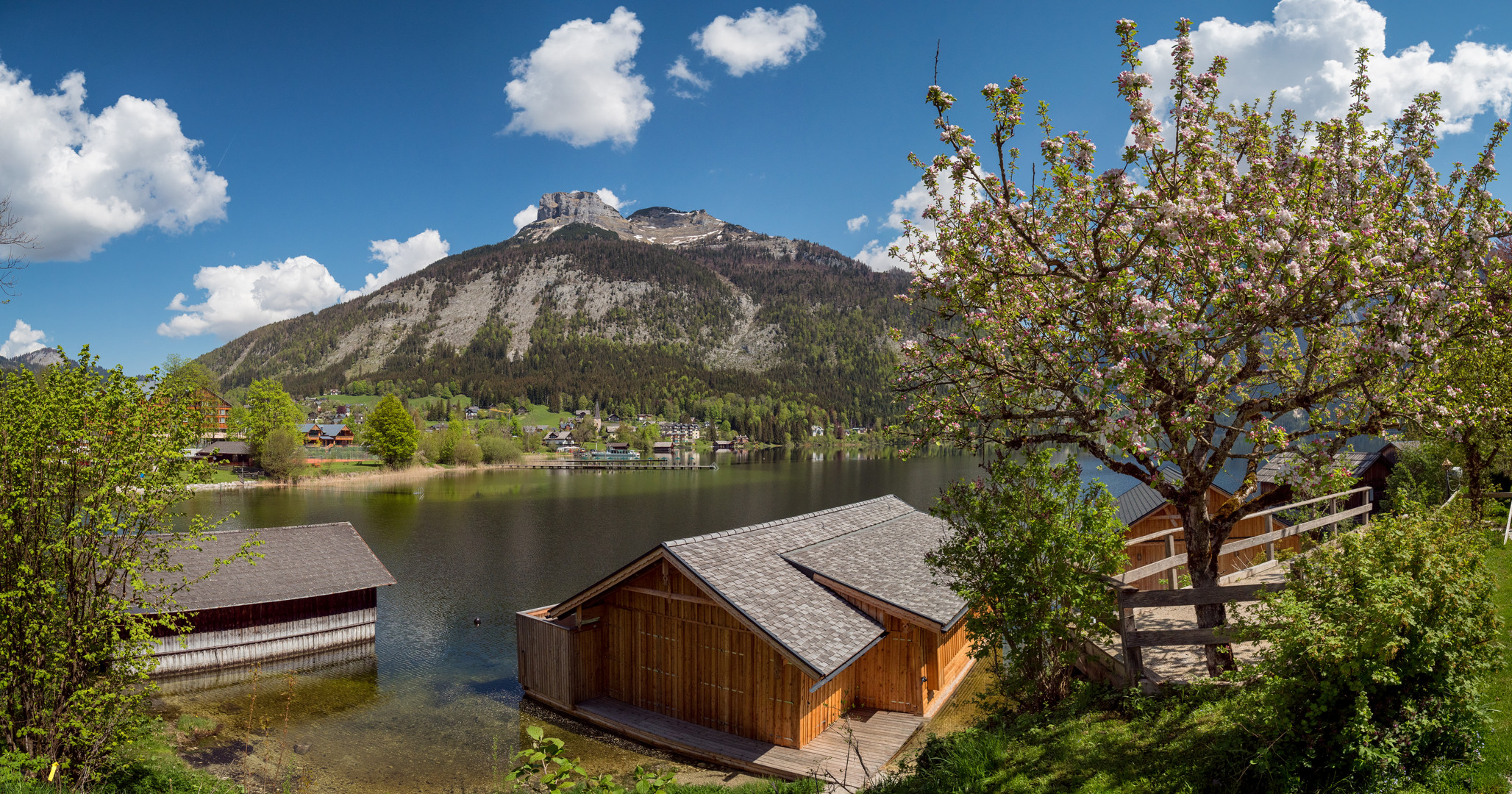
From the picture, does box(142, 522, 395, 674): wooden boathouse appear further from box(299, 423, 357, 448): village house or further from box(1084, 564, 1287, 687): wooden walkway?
box(299, 423, 357, 448): village house

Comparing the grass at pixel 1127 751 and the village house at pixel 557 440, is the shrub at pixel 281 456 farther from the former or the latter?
the grass at pixel 1127 751

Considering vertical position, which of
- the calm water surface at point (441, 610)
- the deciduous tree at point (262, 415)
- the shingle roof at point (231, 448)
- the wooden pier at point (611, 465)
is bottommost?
→ the calm water surface at point (441, 610)

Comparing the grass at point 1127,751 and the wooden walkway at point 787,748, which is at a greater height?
the grass at point 1127,751

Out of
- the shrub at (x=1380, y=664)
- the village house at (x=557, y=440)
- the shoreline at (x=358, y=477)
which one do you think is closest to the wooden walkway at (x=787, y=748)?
the shrub at (x=1380, y=664)

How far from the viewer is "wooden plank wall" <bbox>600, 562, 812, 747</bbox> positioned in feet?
52.4

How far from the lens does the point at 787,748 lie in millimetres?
15688

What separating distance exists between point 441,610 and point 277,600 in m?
7.89

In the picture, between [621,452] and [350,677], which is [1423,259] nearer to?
[350,677]

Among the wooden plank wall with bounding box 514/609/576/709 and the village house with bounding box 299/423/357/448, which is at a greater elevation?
the village house with bounding box 299/423/357/448

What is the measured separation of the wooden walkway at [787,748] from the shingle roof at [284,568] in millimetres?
12738

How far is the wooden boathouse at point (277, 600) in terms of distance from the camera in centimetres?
2333

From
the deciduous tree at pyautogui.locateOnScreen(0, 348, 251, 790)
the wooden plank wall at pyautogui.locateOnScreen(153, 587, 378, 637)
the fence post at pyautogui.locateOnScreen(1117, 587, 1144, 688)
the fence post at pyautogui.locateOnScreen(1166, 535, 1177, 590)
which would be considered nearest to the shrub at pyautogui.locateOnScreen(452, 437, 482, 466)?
the wooden plank wall at pyautogui.locateOnScreen(153, 587, 378, 637)

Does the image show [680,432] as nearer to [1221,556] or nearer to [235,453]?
[235,453]

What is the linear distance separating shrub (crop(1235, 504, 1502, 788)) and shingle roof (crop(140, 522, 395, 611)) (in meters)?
25.6
